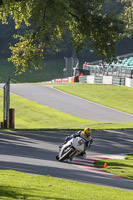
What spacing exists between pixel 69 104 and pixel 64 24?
61.0 ft

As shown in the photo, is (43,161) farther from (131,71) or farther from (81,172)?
(131,71)

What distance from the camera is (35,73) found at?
92062mm

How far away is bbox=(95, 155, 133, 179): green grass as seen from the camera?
16.8 m

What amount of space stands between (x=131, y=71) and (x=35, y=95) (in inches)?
544

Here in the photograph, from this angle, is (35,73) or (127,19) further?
(35,73)

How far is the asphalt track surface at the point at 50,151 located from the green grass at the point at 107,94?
17.0 meters

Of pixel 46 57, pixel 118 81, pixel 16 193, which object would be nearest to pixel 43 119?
pixel 118 81

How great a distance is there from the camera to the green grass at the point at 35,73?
87.3 meters

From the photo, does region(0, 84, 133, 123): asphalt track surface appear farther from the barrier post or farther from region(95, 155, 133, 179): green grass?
region(95, 155, 133, 179): green grass

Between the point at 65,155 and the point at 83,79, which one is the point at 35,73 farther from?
the point at 65,155

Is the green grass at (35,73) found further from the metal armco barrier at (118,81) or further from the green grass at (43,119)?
the green grass at (43,119)

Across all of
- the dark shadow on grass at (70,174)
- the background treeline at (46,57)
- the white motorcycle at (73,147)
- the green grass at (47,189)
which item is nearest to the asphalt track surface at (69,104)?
the white motorcycle at (73,147)

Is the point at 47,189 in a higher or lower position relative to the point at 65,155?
higher

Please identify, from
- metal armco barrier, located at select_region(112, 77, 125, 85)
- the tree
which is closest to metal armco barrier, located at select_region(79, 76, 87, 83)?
metal armco barrier, located at select_region(112, 77, 125, 85)
